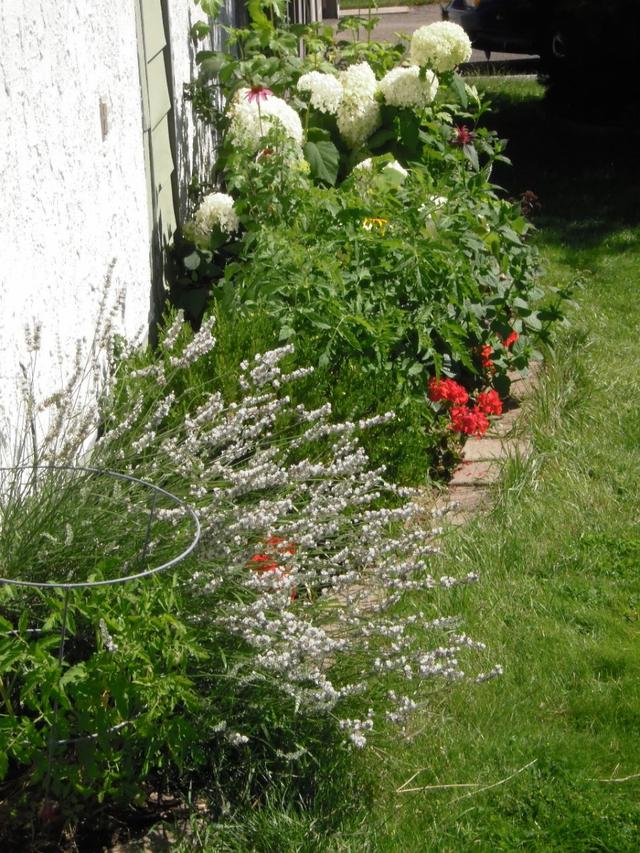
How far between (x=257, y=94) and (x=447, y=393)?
1682 millimetres

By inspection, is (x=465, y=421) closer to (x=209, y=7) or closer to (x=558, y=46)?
(x=209, y=7)

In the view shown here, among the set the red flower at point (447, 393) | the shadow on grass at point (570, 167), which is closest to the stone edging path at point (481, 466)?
the red flower at point (447, 393)

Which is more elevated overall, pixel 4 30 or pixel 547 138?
pixel 4 30

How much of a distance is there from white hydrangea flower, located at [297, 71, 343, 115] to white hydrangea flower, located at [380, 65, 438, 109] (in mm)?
271

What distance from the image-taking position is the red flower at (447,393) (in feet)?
15.6

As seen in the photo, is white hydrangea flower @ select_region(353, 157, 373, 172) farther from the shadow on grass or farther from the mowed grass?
the shadow on grass

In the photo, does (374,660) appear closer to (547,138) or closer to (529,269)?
(529,269)

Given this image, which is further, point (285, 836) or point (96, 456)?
point (96, 456)

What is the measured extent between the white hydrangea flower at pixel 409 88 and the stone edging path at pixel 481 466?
1525 mm

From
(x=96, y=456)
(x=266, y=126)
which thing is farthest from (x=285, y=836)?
(x=266, y=126)

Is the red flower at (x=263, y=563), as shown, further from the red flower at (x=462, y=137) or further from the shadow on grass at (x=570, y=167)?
the shadow on grass at (x=570, y=167)

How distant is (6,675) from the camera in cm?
260

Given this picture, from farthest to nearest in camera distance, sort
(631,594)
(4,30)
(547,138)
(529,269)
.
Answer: (547,138) → (529,269) → (631,594) → (4,30)

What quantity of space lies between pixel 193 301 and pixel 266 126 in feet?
2.94
